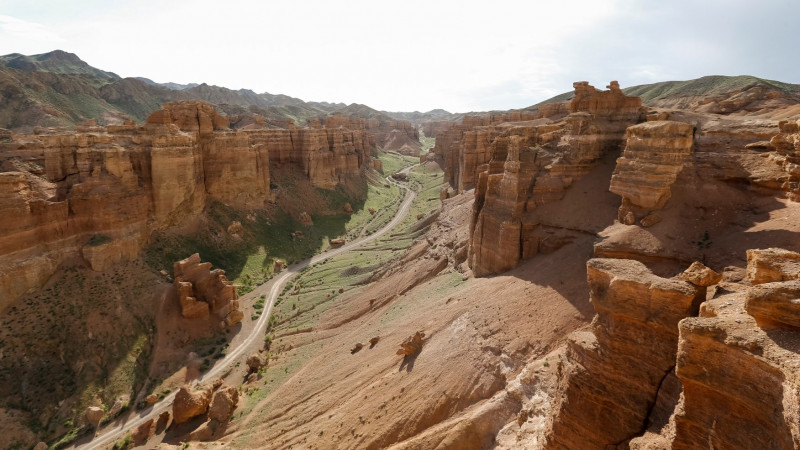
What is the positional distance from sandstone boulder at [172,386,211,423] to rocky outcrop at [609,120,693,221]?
2977 cm

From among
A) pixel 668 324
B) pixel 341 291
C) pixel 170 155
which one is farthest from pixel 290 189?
pixel 668 324

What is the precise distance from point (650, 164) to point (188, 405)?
3261 cm

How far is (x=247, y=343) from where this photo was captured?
37.5 metres

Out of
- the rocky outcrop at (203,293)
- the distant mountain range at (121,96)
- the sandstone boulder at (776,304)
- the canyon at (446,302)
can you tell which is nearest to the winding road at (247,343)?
the canyon at (446,302)

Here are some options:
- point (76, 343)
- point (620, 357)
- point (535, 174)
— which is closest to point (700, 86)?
point (535, 174)

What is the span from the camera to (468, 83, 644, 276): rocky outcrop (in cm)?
2684

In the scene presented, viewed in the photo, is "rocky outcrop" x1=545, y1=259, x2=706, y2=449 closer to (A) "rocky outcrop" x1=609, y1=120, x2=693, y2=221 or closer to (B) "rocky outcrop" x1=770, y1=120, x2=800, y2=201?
(A) "rocky outcrop" x1=609, y1=120, x2=693, y2=221

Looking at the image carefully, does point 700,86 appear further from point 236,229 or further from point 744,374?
point 744,374

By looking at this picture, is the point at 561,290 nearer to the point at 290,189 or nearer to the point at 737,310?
the point at 737,310

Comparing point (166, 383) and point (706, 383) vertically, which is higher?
point (706, 383)

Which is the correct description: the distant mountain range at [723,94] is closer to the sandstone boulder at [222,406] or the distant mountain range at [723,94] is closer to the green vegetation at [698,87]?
the green vegetation at [698,87]

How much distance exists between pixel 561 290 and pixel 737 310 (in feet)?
35.8

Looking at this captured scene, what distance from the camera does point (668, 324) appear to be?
11.7 meters

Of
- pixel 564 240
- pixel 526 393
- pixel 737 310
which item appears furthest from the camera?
pixel 564 240
